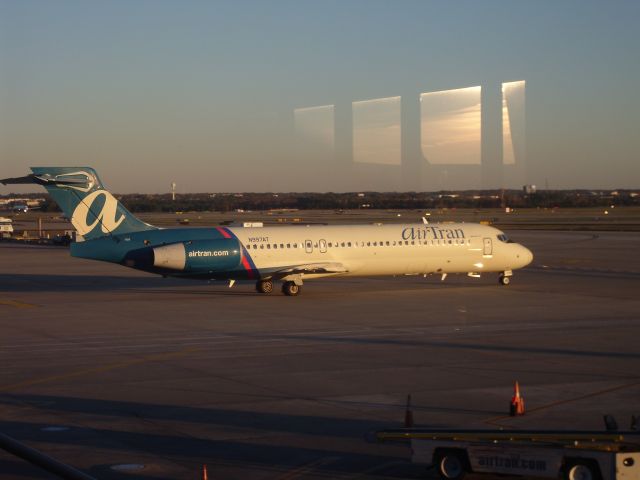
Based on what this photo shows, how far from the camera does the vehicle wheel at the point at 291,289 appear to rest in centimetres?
3853

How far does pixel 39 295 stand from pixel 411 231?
54.3 feet

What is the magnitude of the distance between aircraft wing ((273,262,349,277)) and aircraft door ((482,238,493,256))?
7.12 m

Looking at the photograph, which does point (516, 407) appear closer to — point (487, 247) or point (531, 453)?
point (531, 453)

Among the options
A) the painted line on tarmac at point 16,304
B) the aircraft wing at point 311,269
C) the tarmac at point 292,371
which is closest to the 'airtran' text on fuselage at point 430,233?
the tarmac at point 292,371

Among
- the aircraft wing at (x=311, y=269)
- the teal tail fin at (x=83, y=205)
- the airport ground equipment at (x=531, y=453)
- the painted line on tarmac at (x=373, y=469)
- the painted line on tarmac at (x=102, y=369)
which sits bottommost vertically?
the painted line on tarmac at (x=373, y=469)

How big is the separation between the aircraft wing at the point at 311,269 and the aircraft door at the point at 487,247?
712cm

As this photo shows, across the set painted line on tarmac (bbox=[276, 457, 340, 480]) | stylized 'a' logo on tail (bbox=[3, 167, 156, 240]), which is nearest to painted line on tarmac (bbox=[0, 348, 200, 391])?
painted line on tarmac (bbox=[276, 457, 340, 480])

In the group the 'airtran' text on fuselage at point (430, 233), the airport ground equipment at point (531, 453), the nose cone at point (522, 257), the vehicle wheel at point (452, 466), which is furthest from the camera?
the nose cone at point (522, 257)

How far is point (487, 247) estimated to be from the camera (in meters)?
41.8

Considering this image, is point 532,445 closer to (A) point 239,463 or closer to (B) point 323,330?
(A) point 239,463

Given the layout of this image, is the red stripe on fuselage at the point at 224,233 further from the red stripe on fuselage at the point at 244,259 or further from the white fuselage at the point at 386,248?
the white fuselage at the point at 386,248

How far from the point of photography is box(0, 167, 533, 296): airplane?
3719 cm

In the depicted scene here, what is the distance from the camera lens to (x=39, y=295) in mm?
39812

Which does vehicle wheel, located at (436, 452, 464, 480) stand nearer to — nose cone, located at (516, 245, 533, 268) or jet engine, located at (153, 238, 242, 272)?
jet engine, located at (153, 238, 242, 272)
